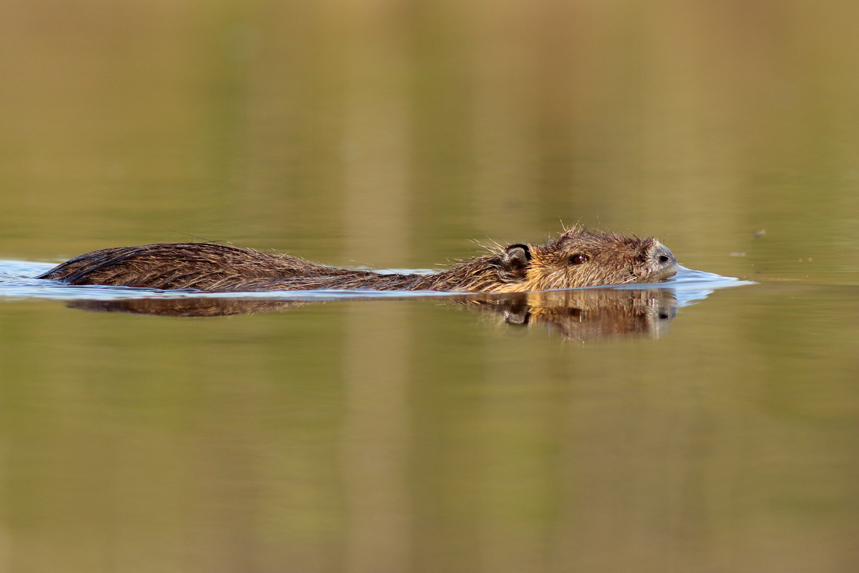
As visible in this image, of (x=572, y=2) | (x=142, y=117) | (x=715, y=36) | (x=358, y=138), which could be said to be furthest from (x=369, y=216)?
(x=572, y=2)

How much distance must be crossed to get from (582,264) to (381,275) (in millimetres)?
1409

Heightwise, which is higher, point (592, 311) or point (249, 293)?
point (249, 293)

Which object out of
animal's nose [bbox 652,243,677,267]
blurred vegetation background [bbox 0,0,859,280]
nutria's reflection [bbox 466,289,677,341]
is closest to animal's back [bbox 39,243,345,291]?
nutria's reflection [bbox 466,289,677,341]

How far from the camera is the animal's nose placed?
8.92m

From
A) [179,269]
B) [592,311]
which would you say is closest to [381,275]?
[179,269]

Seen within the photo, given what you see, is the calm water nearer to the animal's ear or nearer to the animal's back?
the animal's back

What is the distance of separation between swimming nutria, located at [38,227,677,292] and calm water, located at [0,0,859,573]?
0.47 ft

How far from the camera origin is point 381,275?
9.27 m

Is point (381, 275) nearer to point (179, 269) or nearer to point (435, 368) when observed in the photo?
point (179, 269)

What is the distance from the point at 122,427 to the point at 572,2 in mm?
41337

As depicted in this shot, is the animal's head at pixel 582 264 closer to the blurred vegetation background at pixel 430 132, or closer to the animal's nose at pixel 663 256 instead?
the animal's nose at pixel 663 256

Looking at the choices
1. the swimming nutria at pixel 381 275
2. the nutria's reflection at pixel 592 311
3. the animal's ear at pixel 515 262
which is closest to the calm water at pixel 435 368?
the nutria's reflection at pixel 592 311

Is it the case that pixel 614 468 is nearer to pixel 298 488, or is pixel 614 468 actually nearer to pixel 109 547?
pixel 298 488

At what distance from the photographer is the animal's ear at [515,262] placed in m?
8.96
